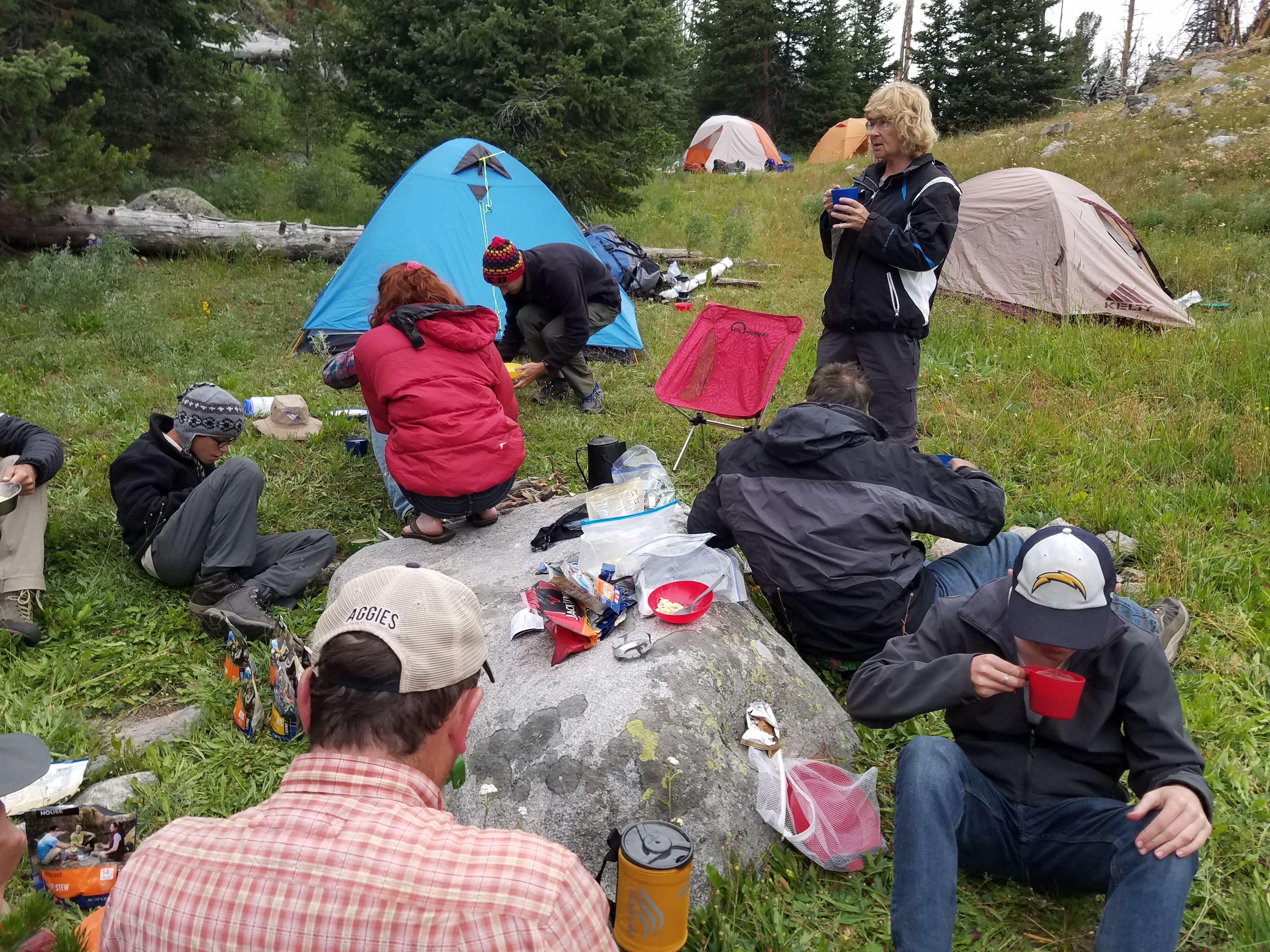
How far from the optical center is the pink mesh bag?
2355mm

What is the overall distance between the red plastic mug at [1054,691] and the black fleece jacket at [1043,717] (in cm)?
13

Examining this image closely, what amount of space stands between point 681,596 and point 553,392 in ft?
11.2

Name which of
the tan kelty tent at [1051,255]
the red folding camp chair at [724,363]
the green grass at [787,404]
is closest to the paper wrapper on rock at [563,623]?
the green grass at [787,404]

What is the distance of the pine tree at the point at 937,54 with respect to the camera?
21.4 m

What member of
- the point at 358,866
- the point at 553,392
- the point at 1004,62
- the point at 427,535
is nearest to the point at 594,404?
the point at 553,392

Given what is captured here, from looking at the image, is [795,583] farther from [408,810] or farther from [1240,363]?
[1240,363]

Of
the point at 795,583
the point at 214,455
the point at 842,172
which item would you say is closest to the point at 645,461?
the point at 795,583

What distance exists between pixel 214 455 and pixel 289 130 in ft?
47.7

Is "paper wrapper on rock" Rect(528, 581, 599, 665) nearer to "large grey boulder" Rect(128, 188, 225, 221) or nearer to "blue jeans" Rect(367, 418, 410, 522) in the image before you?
"blue jeans" Rect(367, 418, 410, 522)

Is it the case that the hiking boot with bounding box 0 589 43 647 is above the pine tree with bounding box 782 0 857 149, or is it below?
below

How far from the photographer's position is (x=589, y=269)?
6129 millimetres

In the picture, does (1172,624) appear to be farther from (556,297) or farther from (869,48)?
(869,48)

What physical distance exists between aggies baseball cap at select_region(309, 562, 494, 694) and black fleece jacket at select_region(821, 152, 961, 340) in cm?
315

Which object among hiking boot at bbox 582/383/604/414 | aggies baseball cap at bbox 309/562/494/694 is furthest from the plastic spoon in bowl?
hiking boot at bbox 582/383/604/414
